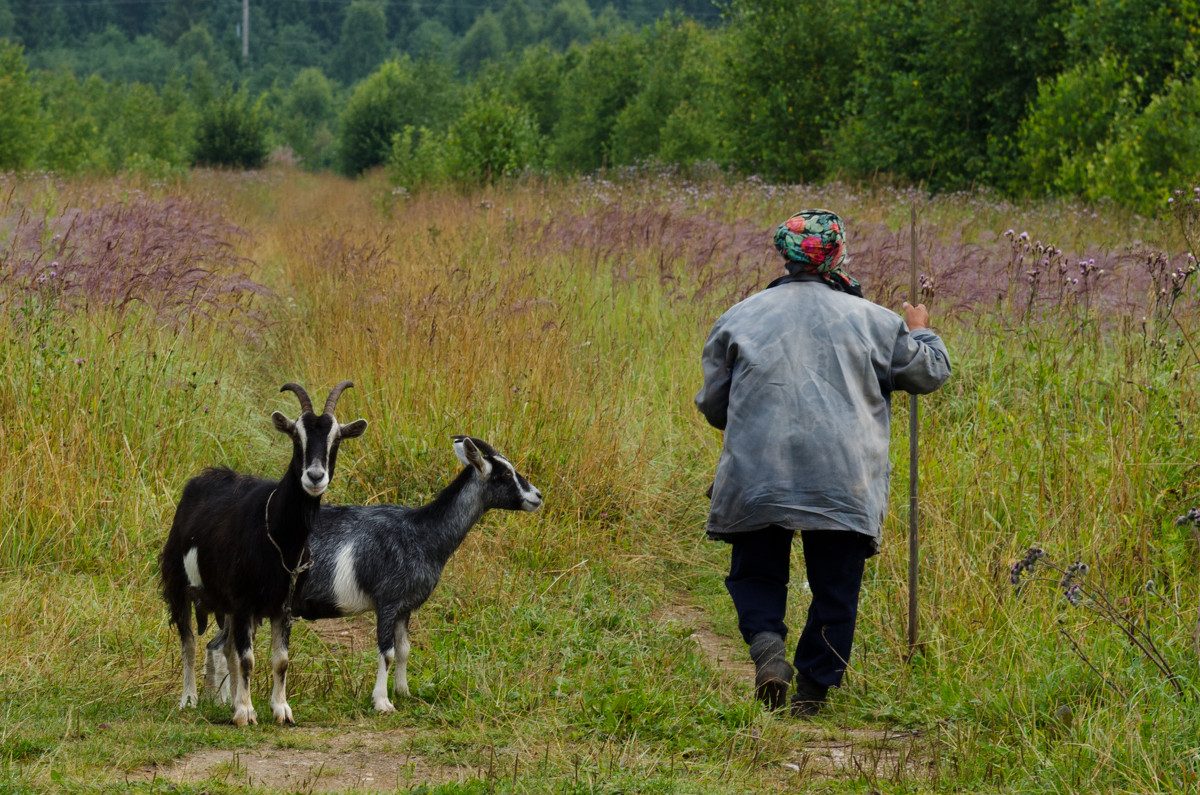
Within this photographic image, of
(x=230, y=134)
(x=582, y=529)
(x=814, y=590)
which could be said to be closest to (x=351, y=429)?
(x=814, y=590)

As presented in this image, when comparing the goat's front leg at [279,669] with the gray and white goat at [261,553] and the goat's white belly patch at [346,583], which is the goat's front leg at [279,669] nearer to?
the gray and white goat at [261,553]

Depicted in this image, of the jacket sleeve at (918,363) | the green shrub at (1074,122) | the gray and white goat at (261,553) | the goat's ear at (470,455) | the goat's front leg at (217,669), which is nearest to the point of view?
the gray and white goat at (261,553)

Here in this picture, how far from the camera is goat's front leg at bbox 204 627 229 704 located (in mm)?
5055

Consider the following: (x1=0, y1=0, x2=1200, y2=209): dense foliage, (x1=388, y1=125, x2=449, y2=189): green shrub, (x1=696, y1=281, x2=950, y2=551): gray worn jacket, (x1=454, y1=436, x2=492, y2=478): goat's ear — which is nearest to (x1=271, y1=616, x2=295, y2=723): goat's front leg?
(x1=454, y1=436, x2=492, y2=478): goat's ear

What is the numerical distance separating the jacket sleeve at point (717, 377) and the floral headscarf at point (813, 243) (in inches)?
18.1

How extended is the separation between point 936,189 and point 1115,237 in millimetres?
9922

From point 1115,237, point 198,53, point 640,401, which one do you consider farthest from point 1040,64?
point 198,53

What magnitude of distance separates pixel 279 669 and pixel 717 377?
7.39 feet

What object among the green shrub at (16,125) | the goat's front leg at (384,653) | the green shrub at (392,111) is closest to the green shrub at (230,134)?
the green shrub at (392,111)

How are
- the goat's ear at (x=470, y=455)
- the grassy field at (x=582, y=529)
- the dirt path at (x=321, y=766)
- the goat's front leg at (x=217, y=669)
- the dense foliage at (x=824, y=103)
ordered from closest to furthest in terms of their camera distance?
the dirt path at (x=321, y=766), the grassy field at (x=582, y=529), the goat's front leg at (x=217, y=669), the goat's ear at (x=470, y=455), the dense foliage at (x=824, y=103)

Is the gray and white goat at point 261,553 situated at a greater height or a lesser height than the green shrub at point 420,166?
lesser

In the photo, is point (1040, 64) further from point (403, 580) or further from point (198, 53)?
point (198, 53)

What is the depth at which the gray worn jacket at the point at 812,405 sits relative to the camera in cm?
502

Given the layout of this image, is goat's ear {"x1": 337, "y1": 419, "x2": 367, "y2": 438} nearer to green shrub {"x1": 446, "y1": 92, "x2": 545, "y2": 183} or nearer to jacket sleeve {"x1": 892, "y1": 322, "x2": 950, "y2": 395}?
jacket sleeve {"x1": 892, "y1": 322, "x2": 950, "y2": 395}
